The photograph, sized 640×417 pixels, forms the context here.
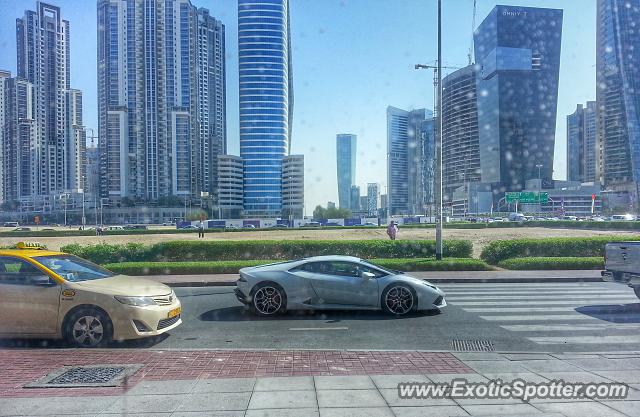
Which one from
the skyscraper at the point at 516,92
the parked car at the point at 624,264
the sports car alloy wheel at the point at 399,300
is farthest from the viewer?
the skyscraper at the point at 516,92

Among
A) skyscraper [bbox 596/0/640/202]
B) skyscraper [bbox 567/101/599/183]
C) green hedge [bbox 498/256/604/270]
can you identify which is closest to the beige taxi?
green hedge [bbox 498/256/604/270]

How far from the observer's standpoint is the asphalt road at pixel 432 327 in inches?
280

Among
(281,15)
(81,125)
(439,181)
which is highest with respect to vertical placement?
(281,15)

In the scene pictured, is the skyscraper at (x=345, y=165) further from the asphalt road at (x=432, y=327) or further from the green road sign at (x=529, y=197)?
the asphalt road at (x=432, y=327)

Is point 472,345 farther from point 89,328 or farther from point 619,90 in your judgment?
point 619,90

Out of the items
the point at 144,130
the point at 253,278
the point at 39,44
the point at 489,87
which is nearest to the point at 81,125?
the point at 144,130

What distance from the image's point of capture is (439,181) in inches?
794

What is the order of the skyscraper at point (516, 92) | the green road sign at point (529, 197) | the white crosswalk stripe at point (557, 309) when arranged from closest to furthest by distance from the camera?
the white crosswalk stripe at point (557, 309) → the green road sign at point (529, 197) → the skyscraper at point (516, 92)

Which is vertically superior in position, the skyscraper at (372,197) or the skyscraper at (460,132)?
the skyscraper at (460,132)

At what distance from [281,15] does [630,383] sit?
334 feet

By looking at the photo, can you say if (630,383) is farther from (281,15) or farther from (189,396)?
(281,15)

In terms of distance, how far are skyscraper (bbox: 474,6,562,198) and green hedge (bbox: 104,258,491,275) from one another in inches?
2947

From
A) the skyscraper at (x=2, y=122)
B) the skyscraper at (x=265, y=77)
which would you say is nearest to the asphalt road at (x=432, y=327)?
the skyscraper at (x=2, y=122)

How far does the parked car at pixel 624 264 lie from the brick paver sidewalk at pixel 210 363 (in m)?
6.70
